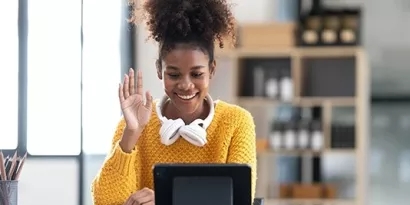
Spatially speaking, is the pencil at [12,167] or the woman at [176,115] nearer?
the woman at [176,115]

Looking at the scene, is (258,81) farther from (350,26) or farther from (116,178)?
(116,178)

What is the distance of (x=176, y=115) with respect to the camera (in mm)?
2008

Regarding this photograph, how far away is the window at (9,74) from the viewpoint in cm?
623

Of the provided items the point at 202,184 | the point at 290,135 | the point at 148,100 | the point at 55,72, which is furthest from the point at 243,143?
the point at 55,72

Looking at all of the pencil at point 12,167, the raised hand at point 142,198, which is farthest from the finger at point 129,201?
the pencil at point 12,167

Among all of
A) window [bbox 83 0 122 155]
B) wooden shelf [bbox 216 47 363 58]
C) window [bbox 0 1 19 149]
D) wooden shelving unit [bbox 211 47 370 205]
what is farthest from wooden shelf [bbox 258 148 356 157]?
window [bbox 0 1 19 149]

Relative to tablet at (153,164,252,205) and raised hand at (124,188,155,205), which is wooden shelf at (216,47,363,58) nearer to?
raised hand at (124,188,155,205)

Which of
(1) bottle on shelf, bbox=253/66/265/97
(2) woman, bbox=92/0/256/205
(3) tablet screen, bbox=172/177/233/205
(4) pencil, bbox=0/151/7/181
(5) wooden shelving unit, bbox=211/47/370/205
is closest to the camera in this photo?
(3) tablet screen, bbox=172/177/233/205

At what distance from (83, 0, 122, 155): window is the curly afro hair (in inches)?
167

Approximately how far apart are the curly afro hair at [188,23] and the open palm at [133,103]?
0.13 m

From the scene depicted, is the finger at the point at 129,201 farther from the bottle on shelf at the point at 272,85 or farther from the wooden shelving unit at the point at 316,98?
the bottle on shelf at the point at 272,85

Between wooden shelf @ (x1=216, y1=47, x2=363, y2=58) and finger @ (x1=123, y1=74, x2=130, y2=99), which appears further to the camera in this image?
wooden shelf @ (x1=216, y1=47, x2=363, y2=58)

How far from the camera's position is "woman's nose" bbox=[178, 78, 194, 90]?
189cm

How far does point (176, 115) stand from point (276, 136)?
405 centimetres
